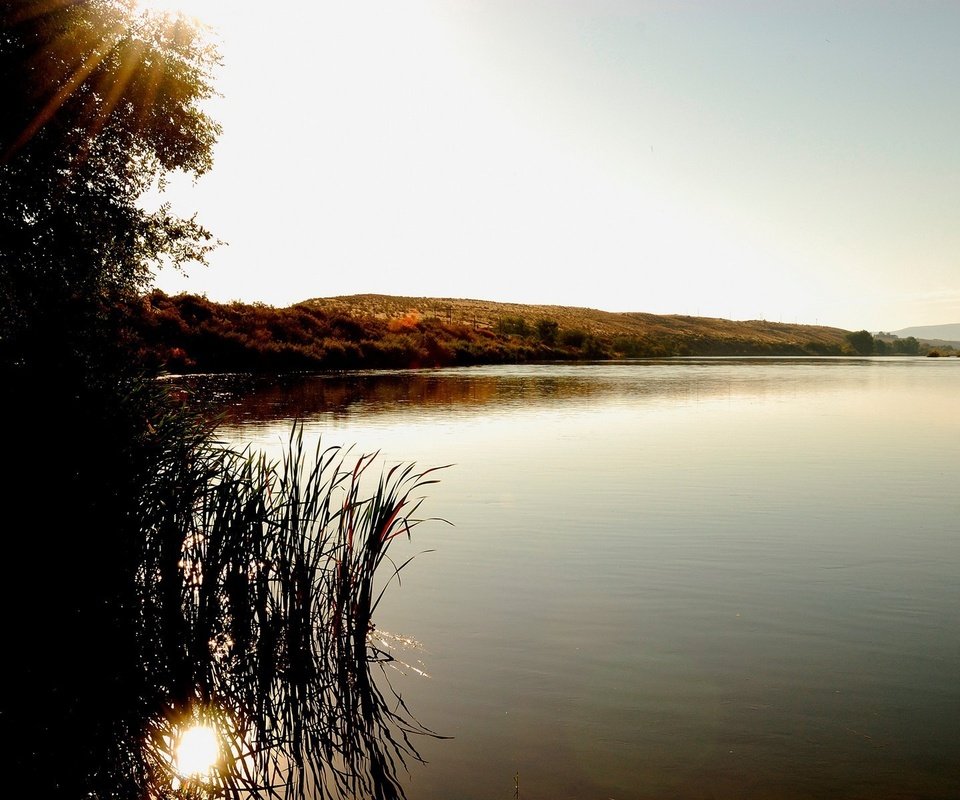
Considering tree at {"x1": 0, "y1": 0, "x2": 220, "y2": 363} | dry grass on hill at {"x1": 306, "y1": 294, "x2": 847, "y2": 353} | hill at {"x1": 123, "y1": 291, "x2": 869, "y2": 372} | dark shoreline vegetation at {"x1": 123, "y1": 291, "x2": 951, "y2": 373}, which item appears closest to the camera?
tree at {"x1": 0, "y1": 0, "x2": 220, "y2": 363}

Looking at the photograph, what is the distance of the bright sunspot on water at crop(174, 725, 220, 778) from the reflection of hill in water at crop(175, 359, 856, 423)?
19497 mm

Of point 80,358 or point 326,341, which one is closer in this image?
point 80,358

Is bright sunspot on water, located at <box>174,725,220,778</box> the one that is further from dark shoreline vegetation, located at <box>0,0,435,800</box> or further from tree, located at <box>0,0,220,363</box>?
tree, located at <box>0,0,220,363</box>

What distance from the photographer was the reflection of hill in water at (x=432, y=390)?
3123 cm

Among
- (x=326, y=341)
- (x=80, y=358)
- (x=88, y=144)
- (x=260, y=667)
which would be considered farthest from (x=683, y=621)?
(x=326, y=341)

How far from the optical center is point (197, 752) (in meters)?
5.70

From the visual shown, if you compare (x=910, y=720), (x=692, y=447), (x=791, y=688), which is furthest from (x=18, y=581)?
(x=692, y=447)

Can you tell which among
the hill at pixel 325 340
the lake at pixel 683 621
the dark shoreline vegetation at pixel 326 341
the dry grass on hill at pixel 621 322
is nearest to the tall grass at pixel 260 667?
the lake at pixel 683 621

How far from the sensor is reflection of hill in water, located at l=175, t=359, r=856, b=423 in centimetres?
3123

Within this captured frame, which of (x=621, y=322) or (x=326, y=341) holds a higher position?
(x=621, y=322)

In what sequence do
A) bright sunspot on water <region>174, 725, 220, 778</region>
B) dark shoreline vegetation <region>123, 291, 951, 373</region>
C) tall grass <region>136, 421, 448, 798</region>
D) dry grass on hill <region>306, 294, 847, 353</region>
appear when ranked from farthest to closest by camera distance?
1. dry grass on hill <region>306, 294, 847, 353</region>
2. dark shoreline vegetation <region>123, 291, 951, 373</region>
3. tall grass <region>136, 421, 448, 798</region>
4. bright sunspot on water <region>174, 725, 220, 778</region>

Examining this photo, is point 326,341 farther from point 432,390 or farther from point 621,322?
point 621,322

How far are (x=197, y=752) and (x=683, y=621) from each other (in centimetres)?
490

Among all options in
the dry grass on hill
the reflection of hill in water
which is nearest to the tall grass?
the reflection of hill in water
